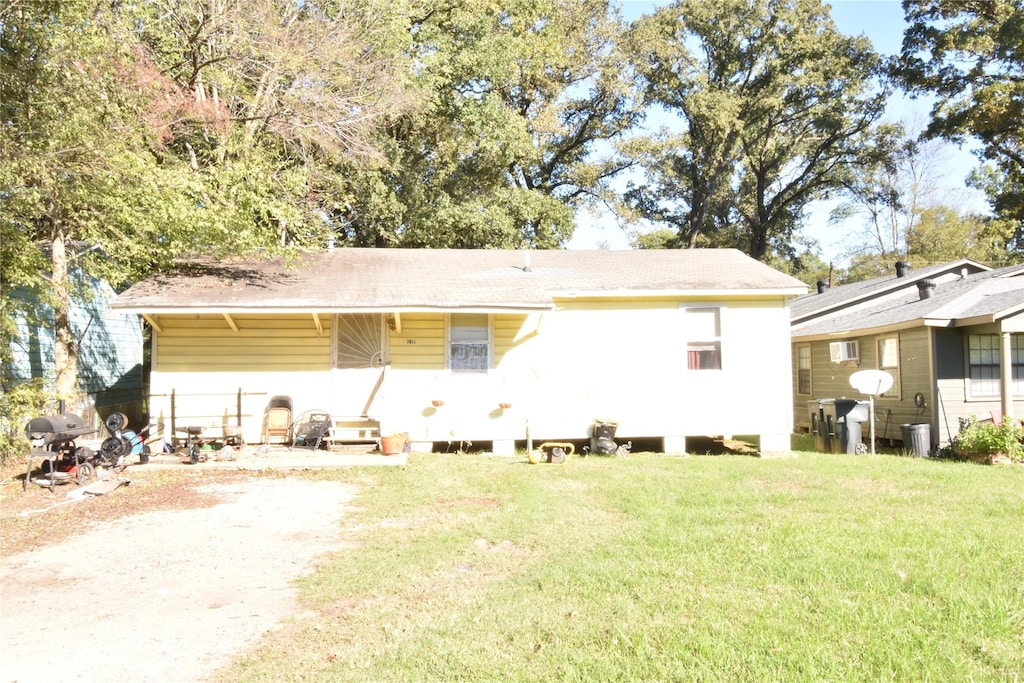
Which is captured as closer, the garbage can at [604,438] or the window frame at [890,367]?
the garbage can at [604,438]

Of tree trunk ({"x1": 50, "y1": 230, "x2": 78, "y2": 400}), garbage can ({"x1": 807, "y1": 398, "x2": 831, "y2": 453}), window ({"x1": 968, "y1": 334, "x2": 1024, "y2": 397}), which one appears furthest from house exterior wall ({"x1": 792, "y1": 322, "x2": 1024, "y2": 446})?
tree trunk ({"x1": 50, "y1": 230, "x2": 78, "y2": 400})

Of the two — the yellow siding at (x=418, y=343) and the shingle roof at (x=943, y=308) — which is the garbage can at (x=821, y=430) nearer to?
the shingle roof at (x=943, y=308)

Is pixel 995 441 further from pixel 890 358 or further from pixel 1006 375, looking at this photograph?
pixel 890 358

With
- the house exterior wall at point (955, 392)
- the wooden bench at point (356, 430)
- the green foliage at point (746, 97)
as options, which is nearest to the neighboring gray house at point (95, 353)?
the wooden bench at point (356, 430)

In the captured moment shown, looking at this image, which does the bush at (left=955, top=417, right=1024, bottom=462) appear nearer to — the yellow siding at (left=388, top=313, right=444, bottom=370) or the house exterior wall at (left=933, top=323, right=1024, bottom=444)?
the house exterior wall at (left=933, top=323, right=1024, bottom=444)

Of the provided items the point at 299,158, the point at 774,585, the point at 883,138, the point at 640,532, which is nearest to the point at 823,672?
the point at 774,585

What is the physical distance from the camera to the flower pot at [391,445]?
35.1ft

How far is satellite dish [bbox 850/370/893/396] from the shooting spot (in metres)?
12.2

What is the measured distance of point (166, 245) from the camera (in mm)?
11766

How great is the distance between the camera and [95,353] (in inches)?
620

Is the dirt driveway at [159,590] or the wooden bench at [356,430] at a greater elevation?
the wooden bench at [356,430]

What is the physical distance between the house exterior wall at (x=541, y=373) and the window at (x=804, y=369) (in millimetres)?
5864

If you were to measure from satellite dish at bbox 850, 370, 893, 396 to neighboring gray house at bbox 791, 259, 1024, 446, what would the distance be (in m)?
0.84

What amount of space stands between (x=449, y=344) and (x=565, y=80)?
15848 mm
